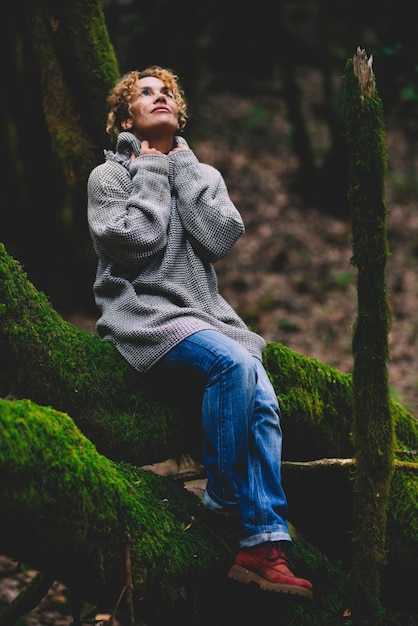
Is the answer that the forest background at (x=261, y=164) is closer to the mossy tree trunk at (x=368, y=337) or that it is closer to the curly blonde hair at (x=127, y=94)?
the curly blonde hair at (x=127, y=94)

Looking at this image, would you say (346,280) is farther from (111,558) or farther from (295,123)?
(111,558)

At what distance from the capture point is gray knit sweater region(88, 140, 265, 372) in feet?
10.1

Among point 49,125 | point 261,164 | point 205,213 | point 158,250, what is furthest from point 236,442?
point 261,164

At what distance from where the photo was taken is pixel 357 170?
2408 millimetres

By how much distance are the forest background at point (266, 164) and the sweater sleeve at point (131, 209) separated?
1.16 meters

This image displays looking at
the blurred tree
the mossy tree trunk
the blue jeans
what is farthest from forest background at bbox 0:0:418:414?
the mossy tree trunk

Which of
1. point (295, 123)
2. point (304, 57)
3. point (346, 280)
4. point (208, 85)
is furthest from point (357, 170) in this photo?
point (304, 57)

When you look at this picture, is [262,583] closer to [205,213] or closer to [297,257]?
[205,213]

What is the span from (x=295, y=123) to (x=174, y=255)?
30.9 feet

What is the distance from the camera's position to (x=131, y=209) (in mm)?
3166

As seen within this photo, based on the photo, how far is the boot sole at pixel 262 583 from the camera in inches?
103

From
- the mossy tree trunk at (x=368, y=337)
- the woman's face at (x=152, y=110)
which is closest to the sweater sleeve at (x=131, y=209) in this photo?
the woman's face at (x=152, y=110)

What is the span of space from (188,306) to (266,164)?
10.5m

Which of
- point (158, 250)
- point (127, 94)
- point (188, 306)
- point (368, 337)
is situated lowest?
point (368, 337)
